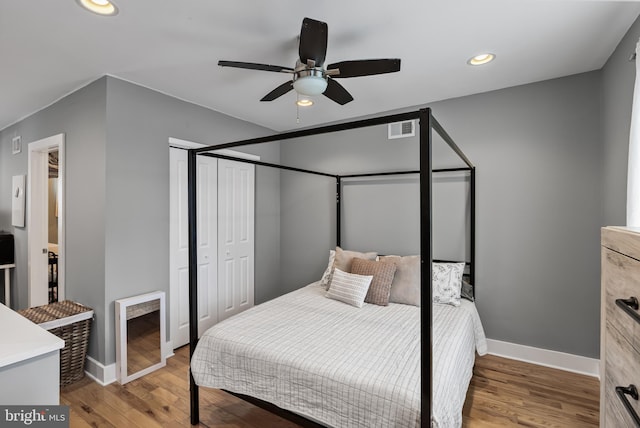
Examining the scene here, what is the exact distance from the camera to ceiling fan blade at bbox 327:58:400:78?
168 cm

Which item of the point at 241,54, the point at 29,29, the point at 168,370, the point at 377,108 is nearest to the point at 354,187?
the point at 377,108

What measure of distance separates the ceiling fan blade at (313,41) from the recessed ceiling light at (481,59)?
1279 millimetres

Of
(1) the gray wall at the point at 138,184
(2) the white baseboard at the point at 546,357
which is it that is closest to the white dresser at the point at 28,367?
(1) the gray wall at the point at 138,184

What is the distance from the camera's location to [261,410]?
2.16 m

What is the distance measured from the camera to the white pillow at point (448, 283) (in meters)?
2.66

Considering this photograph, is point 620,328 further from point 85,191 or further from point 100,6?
point 85,191

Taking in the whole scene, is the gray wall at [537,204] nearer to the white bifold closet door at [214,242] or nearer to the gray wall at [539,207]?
the gray wall at [539,207]

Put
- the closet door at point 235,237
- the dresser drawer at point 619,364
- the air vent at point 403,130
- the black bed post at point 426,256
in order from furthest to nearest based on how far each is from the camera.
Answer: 1. the closet door at point 235,237
2. the air vent at point 403,130
3. the black bed post at point 426,256
4. the dresser drawer at point 619,364

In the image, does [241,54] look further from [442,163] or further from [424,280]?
[442,163]

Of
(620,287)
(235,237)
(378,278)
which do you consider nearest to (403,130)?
(378,278)

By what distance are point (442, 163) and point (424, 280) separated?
2.24 metres

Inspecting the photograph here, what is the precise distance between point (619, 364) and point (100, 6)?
2.73 meters

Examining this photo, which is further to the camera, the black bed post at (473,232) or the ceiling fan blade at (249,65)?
the black bed post at (473,232)

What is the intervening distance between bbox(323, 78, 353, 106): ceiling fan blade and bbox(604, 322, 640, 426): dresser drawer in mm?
1807
